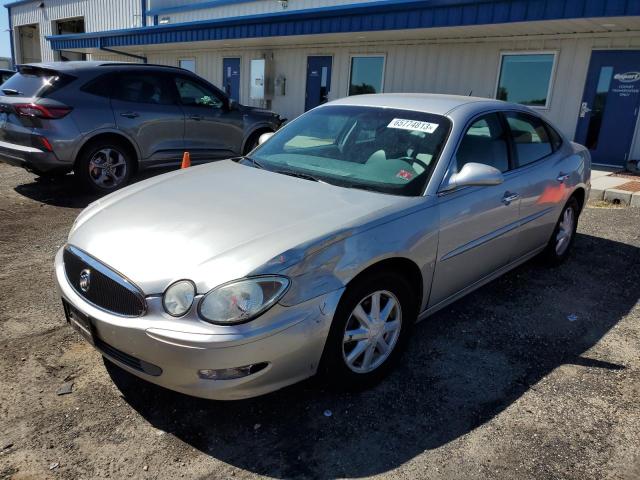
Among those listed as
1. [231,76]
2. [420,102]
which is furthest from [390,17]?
[420,102]

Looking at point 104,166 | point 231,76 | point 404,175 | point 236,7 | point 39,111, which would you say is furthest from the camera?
point 236,7

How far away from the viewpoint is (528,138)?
4.45 m

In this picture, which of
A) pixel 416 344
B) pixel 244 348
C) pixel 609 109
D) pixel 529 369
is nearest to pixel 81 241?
pixel 244 348

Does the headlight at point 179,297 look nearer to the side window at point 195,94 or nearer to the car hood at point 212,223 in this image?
the car hood at point 212,223

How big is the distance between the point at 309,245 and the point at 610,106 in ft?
32.4

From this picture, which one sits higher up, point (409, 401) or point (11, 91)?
point (11, 91)

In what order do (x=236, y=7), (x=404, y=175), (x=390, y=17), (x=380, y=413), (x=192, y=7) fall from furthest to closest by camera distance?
(x=192, y=7), (x=236, y=7), (x=390, y=17), (x=404, y=175), (x=380, y=413)

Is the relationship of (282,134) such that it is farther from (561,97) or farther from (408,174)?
(561,97)

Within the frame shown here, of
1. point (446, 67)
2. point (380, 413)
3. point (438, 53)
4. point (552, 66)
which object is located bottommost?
point (380, 413)

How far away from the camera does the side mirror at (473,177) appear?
3.25 metres

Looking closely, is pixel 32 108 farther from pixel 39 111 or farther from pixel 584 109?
pixel 584 109

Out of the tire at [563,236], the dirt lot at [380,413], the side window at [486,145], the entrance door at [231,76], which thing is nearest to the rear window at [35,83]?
the dirt lot at [380,413]

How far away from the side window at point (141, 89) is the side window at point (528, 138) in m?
5.16

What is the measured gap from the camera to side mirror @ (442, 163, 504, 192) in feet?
10.7
